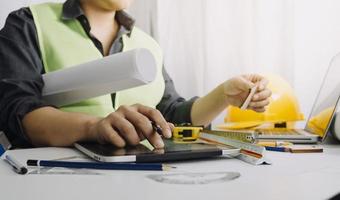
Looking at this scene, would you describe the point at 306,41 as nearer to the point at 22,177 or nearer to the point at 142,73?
the point at 142,73

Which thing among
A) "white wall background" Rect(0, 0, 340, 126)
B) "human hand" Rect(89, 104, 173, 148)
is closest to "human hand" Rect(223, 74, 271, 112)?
"human hand" Rect(89, 104, 173, 148)

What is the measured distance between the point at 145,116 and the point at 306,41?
1.08 metres

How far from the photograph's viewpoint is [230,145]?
0.59 metres

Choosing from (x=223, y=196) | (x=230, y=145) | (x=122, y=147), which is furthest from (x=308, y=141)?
(x=223, y=196)

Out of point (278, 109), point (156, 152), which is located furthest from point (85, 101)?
point (278, 109)

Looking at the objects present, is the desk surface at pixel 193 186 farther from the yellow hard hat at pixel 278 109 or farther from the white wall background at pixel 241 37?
the white wall background at pixel 241 37

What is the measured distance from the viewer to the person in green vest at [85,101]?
61cm

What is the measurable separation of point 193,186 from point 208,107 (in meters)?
0.69

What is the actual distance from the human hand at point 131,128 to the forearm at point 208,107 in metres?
0.44

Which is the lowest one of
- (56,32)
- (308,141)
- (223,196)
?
(308,141)

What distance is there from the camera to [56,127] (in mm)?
707

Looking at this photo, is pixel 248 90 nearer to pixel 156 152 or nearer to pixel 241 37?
pixel 156 152

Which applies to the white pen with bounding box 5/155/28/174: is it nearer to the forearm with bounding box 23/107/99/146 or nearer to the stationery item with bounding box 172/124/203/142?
the forearm with bounding box 23/107/99/146

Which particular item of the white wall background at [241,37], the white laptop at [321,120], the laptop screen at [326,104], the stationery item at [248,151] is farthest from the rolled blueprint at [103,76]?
the white wall background at [241,37]
